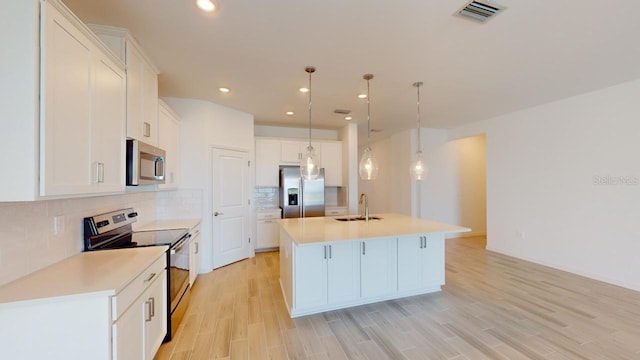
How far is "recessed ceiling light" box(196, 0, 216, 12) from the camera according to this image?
177cm

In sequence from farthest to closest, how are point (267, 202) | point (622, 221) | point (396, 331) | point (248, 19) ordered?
point (267, 202) → point (622, 221) → point (396, 331) → point (248, 19)

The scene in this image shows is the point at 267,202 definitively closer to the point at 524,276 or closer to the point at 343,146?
the point at 343,146

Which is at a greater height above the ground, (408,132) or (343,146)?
(408,132)

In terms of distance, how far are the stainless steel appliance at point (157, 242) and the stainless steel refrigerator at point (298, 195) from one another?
8.11ft

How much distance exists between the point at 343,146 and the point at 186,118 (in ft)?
10.4

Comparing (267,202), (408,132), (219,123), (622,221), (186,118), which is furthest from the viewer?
(408,132)

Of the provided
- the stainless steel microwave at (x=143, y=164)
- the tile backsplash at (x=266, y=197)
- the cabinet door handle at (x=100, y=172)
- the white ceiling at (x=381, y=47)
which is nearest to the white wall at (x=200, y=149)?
the white ceiling at (x=381, y=47)

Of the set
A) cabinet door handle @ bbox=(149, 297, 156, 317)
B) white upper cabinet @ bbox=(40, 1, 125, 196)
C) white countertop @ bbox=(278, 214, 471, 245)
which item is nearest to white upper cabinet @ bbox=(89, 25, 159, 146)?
white upper cabinet @ bbox=(40, 1, 125, 196)

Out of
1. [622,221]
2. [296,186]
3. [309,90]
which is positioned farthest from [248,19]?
[622,221]

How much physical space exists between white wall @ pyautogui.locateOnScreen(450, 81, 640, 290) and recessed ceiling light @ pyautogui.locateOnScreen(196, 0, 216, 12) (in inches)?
193

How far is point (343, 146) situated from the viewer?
570 centimetres

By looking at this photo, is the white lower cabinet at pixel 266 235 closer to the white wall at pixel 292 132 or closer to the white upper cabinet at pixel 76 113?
the white wall at pixel 292 132

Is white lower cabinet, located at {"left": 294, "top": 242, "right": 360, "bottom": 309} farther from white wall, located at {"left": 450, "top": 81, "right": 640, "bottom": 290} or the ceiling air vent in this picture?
white wall, located at {"left": 450, "top": 81, "right": 640, "bottom": 290}

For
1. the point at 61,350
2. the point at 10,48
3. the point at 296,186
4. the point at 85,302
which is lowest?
the point at 61,350
